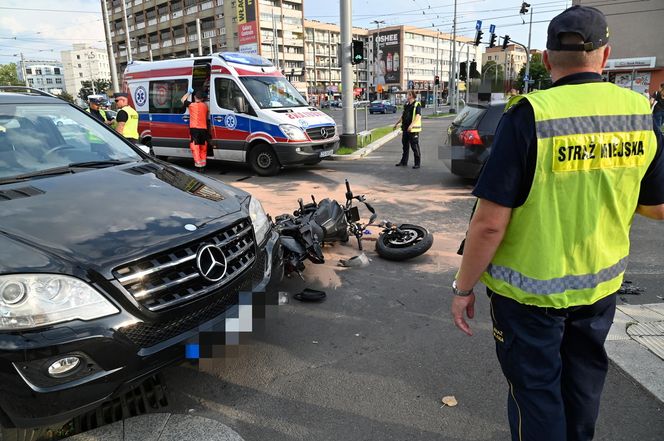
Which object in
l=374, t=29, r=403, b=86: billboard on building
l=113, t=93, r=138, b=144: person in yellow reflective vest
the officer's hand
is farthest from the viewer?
l=374, t=29, r=403, b=86: billboard on building

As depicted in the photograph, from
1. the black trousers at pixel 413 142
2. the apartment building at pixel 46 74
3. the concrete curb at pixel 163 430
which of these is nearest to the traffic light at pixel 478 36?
the black trousers at pixel 413 142

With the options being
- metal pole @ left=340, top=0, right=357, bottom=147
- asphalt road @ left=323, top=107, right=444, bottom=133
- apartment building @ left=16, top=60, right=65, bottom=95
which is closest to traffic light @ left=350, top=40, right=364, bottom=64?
metal pole @ left=340, top=0, right=357, bottom=147

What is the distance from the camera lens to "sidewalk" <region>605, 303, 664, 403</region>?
2832 mm

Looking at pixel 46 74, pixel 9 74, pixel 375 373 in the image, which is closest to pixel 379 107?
pixel 375 373

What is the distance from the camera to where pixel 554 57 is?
1.70 meters

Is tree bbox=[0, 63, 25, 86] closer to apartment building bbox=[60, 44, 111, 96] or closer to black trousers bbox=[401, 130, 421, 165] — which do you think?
apartment building bbox=[60, 44, 111, 96]

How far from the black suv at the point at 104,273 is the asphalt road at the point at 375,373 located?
1.43 feet

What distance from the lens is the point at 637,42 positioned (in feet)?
135

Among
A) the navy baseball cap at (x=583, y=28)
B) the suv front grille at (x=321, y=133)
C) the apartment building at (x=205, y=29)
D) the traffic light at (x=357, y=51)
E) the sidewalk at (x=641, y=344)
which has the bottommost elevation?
the sidewalk at (x=641, y=344)

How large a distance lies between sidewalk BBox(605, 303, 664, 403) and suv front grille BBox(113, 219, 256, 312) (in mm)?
2462

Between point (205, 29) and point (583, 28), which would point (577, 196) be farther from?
point (205, 29)

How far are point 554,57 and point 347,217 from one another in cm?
378

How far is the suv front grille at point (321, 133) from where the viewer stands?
1019 centimetres

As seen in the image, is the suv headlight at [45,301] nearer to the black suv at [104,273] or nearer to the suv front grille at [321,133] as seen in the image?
the black suv at [104,273]
